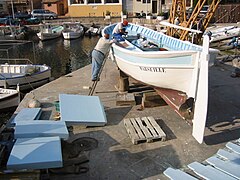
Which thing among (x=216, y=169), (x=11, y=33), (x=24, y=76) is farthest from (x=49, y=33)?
(x=216, y=169)

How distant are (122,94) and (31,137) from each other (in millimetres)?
4026

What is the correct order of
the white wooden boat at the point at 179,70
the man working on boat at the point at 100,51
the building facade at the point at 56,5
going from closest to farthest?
the white wooden boat at the point at 179,70
the man working on boat at the point at 100,51
the building facade at the point at 56,5

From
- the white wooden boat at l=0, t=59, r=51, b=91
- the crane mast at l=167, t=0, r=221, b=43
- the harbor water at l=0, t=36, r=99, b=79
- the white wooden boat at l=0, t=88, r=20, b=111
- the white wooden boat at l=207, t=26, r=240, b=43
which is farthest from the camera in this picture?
the harbor water at l=0, t=36, r=99, b=79

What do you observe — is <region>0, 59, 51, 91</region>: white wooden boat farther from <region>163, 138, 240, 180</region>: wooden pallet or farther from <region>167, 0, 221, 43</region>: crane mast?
<region>163, 138, 240, 180</region>: wooden pallet

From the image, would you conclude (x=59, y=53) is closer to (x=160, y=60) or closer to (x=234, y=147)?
(x=160, y=60)

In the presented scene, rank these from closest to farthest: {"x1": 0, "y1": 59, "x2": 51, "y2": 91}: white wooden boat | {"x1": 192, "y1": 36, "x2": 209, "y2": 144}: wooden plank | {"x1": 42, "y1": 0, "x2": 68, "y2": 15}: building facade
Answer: {"x1": 192, "y1": 36, "x2": 209, "y2": 144}: wooden plank, {"x1": 0, "y1": 59, "x2": 51, "y2": 91}: white wooden boat, {"x1": 42, "y1": 0, "x2": 68, "y2": 15}: building facade

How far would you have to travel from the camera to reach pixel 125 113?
8508 millimetres

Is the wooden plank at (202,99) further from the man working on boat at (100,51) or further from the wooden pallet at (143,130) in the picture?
the man working on boat at (100,51)

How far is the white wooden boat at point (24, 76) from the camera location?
560 inches

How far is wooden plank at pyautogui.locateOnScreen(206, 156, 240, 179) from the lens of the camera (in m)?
5.04

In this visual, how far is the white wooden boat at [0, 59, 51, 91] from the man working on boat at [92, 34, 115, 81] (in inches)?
229

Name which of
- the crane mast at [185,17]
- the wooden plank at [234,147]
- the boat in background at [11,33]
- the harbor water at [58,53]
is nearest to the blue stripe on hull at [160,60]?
the wooden plank at [234,147]

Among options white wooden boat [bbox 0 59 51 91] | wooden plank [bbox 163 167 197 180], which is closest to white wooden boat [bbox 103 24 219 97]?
wooden plank [bbox 163 167 197 180]

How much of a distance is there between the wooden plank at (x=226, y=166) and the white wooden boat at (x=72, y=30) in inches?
1201
